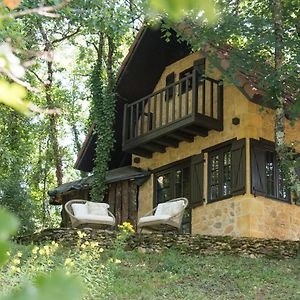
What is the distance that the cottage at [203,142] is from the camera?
1284cm

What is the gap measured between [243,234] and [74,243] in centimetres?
362

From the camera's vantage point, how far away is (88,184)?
1603 centimetres

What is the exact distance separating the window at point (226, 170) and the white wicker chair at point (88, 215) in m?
2.34

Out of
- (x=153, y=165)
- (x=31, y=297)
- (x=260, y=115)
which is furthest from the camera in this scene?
(x=153, y=165)

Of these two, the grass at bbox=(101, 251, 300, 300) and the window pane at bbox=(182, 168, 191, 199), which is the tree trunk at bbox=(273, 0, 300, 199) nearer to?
the grass at bbox=(101, 251, 300, 300)

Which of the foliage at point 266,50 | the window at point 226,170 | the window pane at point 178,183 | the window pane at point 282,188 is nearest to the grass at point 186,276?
the foliage at point 266,50

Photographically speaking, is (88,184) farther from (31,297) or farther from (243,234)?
(31,297)

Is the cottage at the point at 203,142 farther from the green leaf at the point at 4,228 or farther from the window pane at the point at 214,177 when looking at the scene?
the green leaf at the point at 4,228

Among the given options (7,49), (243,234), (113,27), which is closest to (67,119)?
(113,27)

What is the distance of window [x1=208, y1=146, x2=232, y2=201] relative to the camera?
13367 mm

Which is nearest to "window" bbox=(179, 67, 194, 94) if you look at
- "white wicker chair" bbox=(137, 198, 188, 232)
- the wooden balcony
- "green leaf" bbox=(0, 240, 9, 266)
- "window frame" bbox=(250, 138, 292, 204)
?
the wooden balcony

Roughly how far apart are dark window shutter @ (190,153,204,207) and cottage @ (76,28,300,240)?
0.07ft

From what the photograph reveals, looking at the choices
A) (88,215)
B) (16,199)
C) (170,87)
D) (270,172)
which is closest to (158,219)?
(88,215)

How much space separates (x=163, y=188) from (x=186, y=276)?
21.4ft
